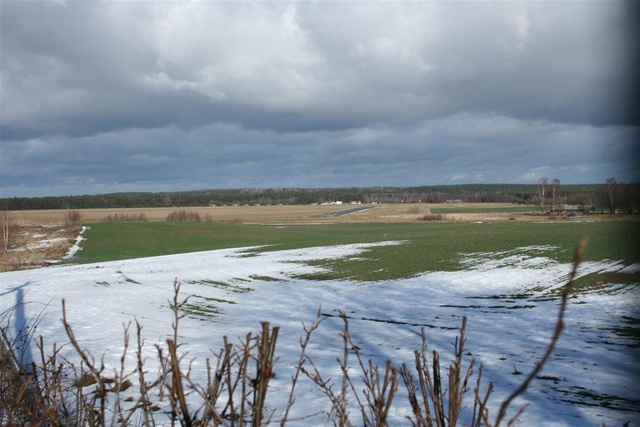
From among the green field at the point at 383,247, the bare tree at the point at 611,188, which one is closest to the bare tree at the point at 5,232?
the green field at the point at 383,247

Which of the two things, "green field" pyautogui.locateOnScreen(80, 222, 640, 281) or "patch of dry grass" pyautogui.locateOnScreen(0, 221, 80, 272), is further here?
"patch of dry grass" pyautogui.locateOnScreen(0, 221, 80, 272)

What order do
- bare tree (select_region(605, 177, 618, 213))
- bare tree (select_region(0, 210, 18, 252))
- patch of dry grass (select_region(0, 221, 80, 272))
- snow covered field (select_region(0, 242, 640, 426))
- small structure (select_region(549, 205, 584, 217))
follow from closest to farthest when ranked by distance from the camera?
bare tree (select_region(605, 177, 618, 213)) → snow covered field (select_region(0, 242, 640, 426)) → patch of dry grass (select_region(0, 221, 80, 272)) → bare tree (select_region(0, 210, 18, 252)) → small structure (select_region(549, 205, 584, 217))

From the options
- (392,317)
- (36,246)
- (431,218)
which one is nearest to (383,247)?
(392,317)

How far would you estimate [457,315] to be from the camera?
13.8 meters

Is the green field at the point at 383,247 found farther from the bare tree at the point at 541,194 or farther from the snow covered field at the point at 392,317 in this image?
the bare tree at the point at 541,194

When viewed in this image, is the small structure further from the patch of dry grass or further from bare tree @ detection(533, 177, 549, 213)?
the patch of dry grass

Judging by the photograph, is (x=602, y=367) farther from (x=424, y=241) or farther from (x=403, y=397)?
(x=424, y=241)

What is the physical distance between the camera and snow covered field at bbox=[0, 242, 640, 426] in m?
7.16

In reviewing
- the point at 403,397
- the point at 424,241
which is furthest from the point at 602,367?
the point at 424,241

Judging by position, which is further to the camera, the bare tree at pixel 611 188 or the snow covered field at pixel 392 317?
the snow covered field at pixel 392 317

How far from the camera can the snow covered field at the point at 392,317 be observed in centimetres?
716

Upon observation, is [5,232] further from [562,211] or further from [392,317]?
[562,211]

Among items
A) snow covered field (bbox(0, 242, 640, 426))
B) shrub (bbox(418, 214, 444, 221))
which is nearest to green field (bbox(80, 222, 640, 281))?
snow covered field (bbox(0, 242, 640, 426))

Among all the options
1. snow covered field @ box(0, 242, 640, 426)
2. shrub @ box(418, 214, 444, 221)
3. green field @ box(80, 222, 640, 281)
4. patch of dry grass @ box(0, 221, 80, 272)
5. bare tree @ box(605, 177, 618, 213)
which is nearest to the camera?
bare tree @ box(605, 177, 618, 213)
